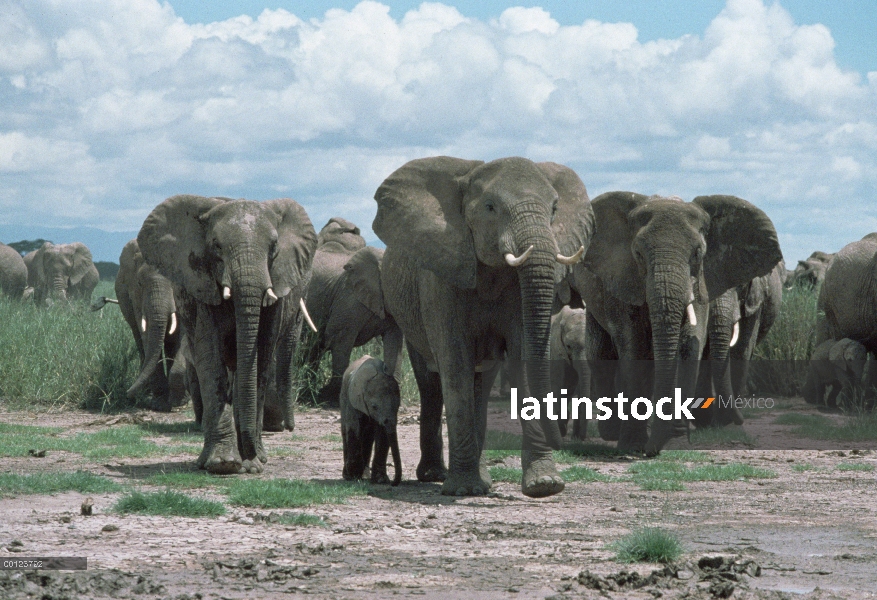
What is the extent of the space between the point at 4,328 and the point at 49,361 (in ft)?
6.26

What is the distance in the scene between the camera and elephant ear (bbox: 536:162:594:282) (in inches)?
343

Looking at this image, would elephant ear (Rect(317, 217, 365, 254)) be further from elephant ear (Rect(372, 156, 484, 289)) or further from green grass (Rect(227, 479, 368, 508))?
green grass (Rect(227, 479, 368, 508))

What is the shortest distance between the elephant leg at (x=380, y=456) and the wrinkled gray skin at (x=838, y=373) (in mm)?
9286

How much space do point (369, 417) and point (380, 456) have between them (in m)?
0.30

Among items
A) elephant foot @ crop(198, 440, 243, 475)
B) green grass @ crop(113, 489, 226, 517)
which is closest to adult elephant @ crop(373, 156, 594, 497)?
elephant foot @ crop(198, 440, 243, 475)

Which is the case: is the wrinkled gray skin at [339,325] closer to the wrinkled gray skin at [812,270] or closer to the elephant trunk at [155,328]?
the elephant trunk at [155,328]

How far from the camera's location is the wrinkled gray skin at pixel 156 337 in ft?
51.0

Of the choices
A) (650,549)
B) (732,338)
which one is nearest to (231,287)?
(650,549)

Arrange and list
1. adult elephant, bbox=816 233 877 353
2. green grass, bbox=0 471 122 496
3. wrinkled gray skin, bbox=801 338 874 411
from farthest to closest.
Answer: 1. adult elephant, bbox=816 233 877 353
2. wrinkled gray skin, bbox=801 338 874 411
3. green grass, bbox=0 471 122 496

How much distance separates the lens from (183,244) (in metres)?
10.1

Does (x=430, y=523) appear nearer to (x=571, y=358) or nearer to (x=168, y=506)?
(x=168, y=506)

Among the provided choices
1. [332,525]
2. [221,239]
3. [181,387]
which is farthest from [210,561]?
[181,387]

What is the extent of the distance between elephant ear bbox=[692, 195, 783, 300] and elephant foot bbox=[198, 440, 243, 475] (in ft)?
16.9

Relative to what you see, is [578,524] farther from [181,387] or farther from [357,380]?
[181,387]
